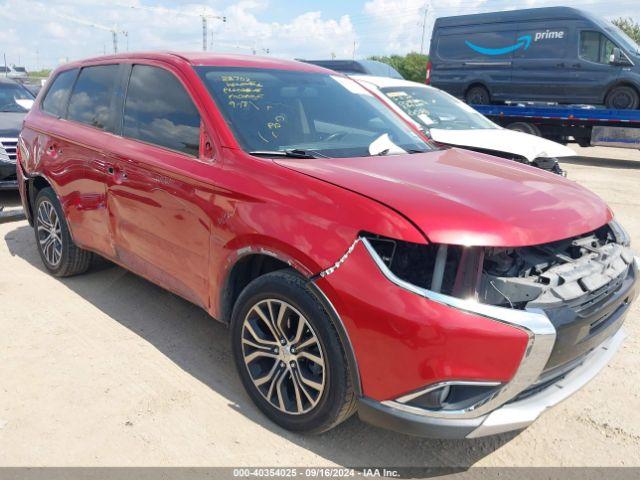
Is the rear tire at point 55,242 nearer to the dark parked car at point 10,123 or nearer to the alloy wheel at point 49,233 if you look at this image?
the alloy wheel at point 49,233

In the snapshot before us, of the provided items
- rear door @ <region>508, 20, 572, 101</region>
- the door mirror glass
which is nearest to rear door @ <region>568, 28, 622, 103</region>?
the door mirror glass

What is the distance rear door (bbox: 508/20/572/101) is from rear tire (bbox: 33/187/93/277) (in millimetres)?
12935

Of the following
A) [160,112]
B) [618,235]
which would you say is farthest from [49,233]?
[618,235]

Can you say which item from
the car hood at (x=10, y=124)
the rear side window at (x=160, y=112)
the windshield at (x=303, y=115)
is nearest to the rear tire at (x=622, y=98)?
the windshield at (x=303, y=115)

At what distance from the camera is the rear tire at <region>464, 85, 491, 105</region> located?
51.7 ft

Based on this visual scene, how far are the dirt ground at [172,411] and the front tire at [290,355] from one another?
0.15 m

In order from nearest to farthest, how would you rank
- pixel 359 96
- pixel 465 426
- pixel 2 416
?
pixel 465 426 → pixel 2 416 → pixel 359 96

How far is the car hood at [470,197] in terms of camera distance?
2.30 metres

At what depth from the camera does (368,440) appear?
2830 mm

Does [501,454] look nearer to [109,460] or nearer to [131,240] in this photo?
[109,460]

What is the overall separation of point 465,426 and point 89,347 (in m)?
2.46

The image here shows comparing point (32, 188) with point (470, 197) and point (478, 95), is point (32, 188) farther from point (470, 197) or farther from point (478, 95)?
point (478, 95)

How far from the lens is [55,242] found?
15.6 ft

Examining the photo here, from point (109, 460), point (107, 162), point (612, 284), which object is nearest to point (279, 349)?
point (109, 460)
